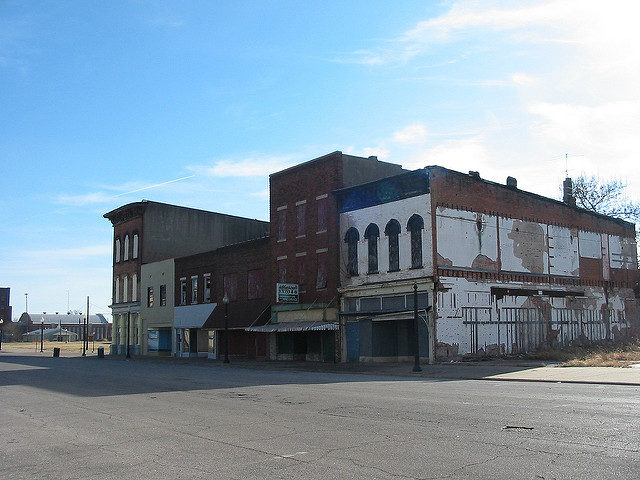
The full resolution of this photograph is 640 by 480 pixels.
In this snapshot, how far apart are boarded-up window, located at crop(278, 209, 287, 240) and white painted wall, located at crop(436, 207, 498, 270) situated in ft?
39.9

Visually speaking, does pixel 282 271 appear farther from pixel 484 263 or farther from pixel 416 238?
pixel 484 263

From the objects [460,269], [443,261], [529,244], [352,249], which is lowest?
[460,269]

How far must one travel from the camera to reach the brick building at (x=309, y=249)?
122 ft

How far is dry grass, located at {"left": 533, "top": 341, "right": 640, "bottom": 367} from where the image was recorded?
26.1 meters

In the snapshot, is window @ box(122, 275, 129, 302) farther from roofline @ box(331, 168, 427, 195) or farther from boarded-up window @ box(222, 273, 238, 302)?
roofline @ box(331, 168, 427, 195)

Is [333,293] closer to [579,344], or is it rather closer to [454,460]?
[579,344]

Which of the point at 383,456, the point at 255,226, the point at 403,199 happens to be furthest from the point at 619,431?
the point at 255,226

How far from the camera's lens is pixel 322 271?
38.1 meters

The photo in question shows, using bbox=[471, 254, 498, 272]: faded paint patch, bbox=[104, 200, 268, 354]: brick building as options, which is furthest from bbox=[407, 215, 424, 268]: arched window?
bbox=[104, 200, 268, 354]: brick building

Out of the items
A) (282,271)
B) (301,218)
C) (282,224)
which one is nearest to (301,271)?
(282,271)

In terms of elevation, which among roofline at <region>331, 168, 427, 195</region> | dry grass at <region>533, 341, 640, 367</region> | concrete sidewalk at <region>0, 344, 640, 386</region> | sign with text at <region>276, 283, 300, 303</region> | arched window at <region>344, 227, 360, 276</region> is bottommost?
concrete sidewalk at <region>0, 344, 640, 386</region>

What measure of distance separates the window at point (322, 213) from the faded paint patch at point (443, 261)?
27.7 feet

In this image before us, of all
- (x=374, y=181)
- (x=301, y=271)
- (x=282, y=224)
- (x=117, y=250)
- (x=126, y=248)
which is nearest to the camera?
(x=374, y=181)

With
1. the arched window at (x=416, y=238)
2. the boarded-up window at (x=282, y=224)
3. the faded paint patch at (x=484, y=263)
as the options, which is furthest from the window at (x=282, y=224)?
the faded paint patch at (x=484, y=263)
